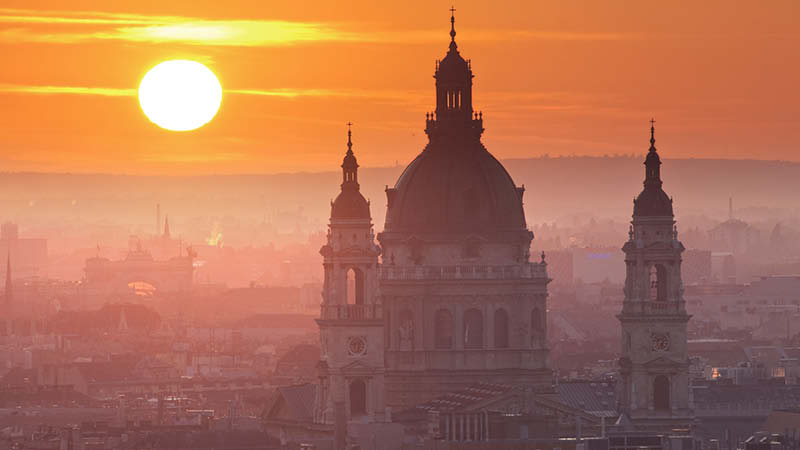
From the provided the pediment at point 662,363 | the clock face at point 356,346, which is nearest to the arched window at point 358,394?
the clock face at point 356,346

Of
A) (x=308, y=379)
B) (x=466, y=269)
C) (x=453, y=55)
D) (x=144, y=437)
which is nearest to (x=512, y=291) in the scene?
(x=466, y=269)

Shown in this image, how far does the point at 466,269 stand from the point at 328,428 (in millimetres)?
8873

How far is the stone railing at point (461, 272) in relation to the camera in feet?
430

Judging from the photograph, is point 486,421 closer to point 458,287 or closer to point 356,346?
point 356,346

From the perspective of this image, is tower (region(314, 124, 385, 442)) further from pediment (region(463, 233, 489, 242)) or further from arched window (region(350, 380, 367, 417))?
pediment (region(463, 233, 489, 242))

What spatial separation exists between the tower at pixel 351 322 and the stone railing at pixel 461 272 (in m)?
4.46

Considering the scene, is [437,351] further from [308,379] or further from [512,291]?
[308,379]

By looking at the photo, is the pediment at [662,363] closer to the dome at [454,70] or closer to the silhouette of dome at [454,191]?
the silhouette of dome at [454,191]

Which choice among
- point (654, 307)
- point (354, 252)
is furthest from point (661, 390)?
point (354, 252)

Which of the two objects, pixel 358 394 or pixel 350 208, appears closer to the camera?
pixel 350 208

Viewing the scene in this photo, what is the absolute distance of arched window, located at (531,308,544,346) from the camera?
13200 cm

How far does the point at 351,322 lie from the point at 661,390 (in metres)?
11.4

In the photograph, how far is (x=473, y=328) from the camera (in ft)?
433

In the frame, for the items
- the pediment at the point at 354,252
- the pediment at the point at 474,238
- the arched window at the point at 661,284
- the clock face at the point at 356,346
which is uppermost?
the pediment at the point at 474,238
